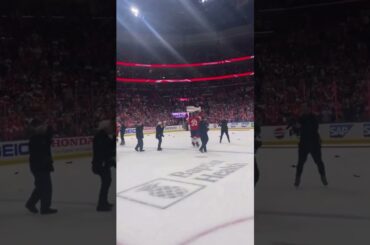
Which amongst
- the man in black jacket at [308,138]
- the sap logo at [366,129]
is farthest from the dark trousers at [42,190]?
the sap logo at [366,129]

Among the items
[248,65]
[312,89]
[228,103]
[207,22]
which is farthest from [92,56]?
[248,65]

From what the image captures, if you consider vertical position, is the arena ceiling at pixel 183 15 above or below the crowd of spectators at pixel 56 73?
above

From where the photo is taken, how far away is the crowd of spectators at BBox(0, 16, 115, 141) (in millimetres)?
1919

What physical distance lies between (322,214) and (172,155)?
476cm

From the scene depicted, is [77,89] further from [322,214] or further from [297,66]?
[297,66]

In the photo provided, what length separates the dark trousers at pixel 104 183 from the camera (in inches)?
70.7

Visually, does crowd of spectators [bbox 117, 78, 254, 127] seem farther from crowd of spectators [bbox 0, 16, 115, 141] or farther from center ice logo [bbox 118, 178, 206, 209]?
crowd of spectators [bbox 0, 16, 115, 141]

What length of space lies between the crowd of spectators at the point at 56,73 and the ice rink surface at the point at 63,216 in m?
0.33

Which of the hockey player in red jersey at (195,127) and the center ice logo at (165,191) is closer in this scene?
the center ice logo at (165,191)

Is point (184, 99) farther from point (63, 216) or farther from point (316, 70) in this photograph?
point (63, 216)

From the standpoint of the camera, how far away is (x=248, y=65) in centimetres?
1875

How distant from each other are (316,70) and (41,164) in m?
2.91

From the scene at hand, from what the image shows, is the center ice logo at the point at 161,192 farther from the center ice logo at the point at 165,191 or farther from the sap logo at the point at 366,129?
the sap logo at the point at 366,129

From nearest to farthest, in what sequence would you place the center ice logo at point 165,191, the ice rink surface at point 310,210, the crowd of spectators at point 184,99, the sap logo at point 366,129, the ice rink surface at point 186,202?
the ice rink surface at point 310,210 < the ice rink surface at point 186,202 < the center ice logo at point 165,191 < the sap logo at point 366,129 < the crowd of spectators at point 184,99
